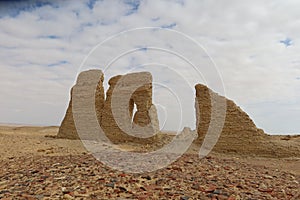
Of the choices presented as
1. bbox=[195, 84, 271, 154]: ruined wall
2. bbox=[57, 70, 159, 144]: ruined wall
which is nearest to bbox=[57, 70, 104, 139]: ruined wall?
bbox=[57, 70, 159, 144]: ruined wall

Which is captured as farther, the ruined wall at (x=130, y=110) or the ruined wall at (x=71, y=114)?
the ruined wall at (x=71, y=114)

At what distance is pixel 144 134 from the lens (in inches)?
611

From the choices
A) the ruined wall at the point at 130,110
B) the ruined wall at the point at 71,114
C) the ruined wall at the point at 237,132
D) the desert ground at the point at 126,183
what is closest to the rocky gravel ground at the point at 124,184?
the desert ground at the point at 126,183

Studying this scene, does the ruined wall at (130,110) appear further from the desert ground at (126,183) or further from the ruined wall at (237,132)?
the desert ground at (126,183)

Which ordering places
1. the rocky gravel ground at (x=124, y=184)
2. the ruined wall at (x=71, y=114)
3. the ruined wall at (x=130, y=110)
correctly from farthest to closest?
1. the ruined wall at (x=71, y=114)
2. the ruined wall at (x=130, y=110)
3. the rocky gravel ground at (x=124, y=184)

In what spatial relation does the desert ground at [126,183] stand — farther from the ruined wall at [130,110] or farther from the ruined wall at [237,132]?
the ruined wall at [130,110]

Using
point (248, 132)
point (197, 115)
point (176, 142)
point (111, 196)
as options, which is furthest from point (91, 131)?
point (111, 196)

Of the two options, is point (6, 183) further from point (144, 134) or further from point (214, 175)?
point (144, 134)

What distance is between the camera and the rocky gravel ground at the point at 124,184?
5.05 m

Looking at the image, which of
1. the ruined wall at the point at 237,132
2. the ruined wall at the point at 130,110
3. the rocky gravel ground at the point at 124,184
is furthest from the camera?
the ruined wall at the point at 130,110

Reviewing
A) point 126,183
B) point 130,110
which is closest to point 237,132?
point 130,110

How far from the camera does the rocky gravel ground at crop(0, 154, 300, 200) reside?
199 inches

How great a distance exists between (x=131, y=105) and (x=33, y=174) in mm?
10647

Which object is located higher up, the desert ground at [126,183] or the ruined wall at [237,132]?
the ruined wall at [237,132]
